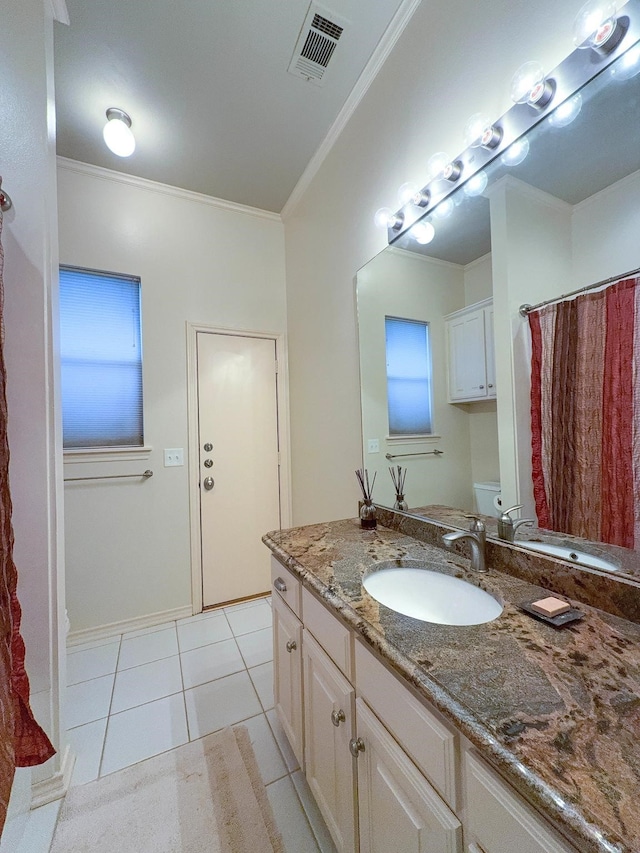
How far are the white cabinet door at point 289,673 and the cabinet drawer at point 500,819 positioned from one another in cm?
71

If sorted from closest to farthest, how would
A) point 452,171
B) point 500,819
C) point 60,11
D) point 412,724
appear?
point 500,819 < point 412,724 < point 452,171 < point 60,11

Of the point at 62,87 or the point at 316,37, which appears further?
the point at 62,87

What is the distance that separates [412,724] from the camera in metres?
0.66

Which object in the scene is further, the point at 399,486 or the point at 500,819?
the point at 399,486

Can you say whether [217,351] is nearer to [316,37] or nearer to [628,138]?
[316,37]

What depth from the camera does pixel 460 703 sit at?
545 mm

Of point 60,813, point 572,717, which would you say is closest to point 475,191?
point 572,717

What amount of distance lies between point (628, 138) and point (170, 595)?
3.01m

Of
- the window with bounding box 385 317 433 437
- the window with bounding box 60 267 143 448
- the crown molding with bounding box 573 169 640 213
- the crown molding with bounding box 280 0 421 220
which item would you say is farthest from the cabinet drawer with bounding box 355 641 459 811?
the crown molding with bounding box 280 0 421 220

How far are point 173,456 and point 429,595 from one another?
1.96 meters

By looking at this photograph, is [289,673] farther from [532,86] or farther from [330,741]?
[532,86]

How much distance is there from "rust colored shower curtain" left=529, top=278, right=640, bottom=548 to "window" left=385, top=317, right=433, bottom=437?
0.47 m

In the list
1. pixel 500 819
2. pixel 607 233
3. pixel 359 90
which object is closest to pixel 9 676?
pixel 500 819

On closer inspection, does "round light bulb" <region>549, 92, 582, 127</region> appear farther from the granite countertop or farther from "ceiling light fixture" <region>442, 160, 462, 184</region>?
the granite countertop
